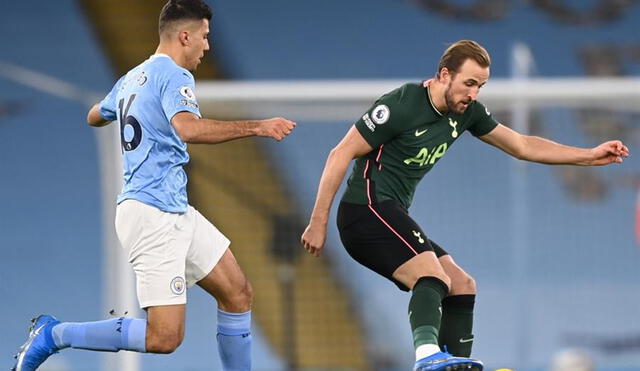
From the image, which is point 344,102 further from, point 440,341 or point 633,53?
point 633,53

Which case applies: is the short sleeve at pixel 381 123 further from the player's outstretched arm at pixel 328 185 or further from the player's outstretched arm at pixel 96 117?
the player's outstretched arm at pixel 96 117

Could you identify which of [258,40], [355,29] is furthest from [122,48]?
[355,29]

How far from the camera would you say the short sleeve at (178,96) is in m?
5.51

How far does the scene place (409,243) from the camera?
5898 mm

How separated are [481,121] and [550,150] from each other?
0.43m

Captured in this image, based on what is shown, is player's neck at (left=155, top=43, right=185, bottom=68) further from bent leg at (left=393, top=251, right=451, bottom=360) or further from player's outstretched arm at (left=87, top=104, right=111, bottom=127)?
bent leg at (left=393, top=251, right=451, bottom=360)

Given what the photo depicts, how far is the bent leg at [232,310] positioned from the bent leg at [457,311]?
916 millimetres

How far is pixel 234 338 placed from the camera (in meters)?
6.03

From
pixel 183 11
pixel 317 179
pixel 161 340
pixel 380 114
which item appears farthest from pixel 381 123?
pixel 317 179

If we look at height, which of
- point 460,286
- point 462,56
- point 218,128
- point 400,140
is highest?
point 462,56

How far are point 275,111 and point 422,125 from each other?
4.51m

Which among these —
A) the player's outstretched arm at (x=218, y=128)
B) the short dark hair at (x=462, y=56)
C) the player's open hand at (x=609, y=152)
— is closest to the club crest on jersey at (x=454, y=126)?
the short dark hair at (x=462, y=56)

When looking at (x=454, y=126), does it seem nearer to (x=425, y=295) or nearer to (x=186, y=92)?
(x=425, y=295)

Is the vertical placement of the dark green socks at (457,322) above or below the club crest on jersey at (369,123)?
below
